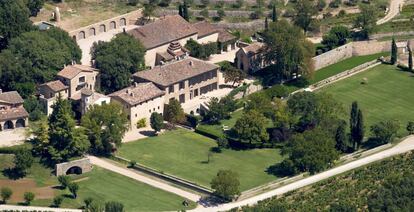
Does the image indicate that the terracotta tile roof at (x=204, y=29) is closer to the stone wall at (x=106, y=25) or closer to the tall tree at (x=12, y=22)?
the stone wall at (x=106, y=25)

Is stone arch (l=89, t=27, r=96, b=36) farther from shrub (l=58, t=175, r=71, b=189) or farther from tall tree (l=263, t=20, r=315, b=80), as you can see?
shrub (l=58, t=175, r=71, b=189)

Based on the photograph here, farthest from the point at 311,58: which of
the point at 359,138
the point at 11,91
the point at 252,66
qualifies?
the point at 11,91

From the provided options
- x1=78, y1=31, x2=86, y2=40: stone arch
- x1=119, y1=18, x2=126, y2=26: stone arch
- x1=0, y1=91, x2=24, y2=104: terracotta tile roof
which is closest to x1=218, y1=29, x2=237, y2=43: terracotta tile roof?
x1=119, y1=18, x2=126, y2=26: stone arch

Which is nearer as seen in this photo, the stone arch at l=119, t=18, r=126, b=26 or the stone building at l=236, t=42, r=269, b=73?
the stone building at l=236, t=42, r=269, b=73

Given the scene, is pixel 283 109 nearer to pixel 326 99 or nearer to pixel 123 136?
pixel 326 99

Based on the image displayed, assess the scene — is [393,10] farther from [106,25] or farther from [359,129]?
[359,129]

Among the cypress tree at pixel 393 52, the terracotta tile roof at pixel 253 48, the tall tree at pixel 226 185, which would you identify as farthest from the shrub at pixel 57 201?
the cypress tree at pixel 393 52

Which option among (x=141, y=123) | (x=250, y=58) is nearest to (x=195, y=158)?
(x=141, y=123)
